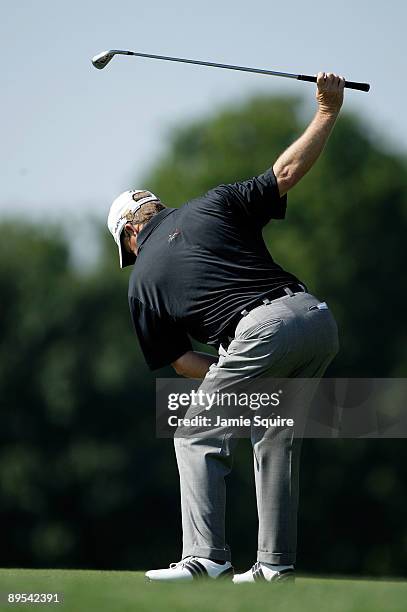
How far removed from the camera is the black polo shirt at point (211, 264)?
6086 mm

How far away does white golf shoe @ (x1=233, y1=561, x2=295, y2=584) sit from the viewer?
5.82m

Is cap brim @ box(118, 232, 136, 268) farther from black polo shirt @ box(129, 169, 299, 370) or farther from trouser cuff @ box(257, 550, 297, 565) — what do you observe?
trouser cuff @ box(257, 550, 297, 565)

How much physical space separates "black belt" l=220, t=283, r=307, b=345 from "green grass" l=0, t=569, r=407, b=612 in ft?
4.38

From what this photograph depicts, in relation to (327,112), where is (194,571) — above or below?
below

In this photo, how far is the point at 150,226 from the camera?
647 cm

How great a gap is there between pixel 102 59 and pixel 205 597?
396 centimetres

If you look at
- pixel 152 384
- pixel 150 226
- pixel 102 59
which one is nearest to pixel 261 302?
pixel 150 226

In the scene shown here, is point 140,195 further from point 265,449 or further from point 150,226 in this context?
point 265,449

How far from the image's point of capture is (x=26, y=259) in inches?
1471

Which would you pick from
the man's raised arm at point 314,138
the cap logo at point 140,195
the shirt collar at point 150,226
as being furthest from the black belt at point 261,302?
the cap logo at point 140,195

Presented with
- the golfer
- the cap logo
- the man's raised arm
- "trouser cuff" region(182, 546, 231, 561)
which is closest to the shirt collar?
the golfer

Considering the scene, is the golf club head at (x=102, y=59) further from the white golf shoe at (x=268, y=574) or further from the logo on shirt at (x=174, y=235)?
the white golf shoe at (x=268, y=574)

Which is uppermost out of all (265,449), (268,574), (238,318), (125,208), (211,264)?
(125,208)

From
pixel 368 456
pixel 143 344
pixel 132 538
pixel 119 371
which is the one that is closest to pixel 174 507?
pixel 132 538
